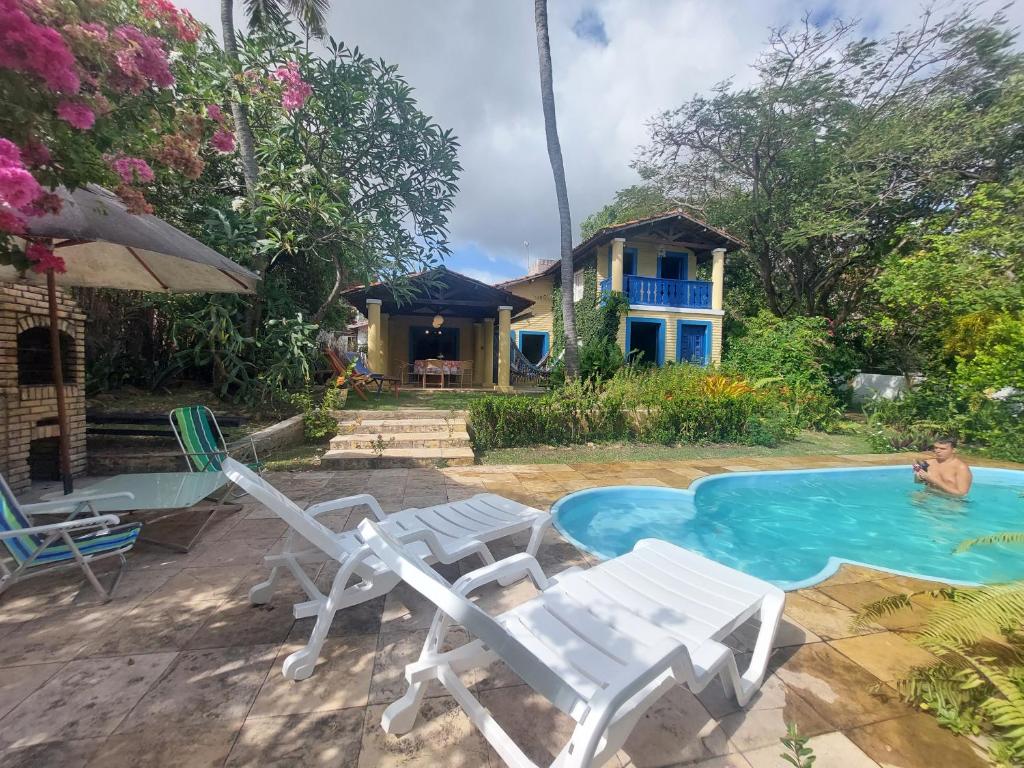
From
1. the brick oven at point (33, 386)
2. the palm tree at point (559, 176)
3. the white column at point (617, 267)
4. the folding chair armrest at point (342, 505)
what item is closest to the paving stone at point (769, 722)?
the folding chair armrest at point (342, 505)

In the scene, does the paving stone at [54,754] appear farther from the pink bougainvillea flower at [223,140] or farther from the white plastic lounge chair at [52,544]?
the pink bougainvillea flower at [223,140]

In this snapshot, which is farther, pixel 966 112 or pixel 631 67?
pixel 631 67

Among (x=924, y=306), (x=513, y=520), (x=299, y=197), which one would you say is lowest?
(x=513, y=520)

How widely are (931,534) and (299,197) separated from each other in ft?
36.2

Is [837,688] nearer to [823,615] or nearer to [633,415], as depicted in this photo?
[823,615]

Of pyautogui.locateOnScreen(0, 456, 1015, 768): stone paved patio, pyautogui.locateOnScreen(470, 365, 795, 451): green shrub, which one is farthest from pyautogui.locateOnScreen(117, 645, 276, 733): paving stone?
pyautogui.locateOnScreen(470, 365, 795, 451): green shrub

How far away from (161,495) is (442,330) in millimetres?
14325

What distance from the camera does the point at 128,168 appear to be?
2.66 m

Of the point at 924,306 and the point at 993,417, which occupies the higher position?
the point at 924,306

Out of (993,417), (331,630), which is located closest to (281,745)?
(331,630)

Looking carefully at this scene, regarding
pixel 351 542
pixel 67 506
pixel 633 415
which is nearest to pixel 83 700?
pixel 351 542

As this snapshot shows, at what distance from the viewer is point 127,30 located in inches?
85.1

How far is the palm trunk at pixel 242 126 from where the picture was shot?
8.06m

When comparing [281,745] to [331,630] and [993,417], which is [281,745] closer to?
[331,630]
